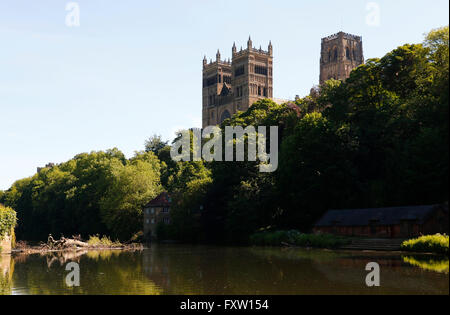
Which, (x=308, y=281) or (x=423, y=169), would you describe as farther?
(x=423, y=169)

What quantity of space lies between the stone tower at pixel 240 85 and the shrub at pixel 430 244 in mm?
128702

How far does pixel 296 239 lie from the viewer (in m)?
49.4

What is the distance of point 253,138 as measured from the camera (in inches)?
2504

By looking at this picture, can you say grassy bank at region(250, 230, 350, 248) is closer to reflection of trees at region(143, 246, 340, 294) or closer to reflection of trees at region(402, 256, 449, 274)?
reflection of trees at region(143, 246, 340, 294)

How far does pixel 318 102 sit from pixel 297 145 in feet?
38.1

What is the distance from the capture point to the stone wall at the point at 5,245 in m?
47.6

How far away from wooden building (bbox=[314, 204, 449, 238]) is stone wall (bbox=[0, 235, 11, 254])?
2875 centimetres

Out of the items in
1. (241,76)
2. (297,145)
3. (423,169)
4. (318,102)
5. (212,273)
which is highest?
(241,76)

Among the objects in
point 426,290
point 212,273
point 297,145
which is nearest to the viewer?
point 426,290

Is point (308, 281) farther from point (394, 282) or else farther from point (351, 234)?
point (351, 234)

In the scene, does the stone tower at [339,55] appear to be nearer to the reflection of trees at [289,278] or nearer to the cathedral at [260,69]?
the cathedral at [260,69]
